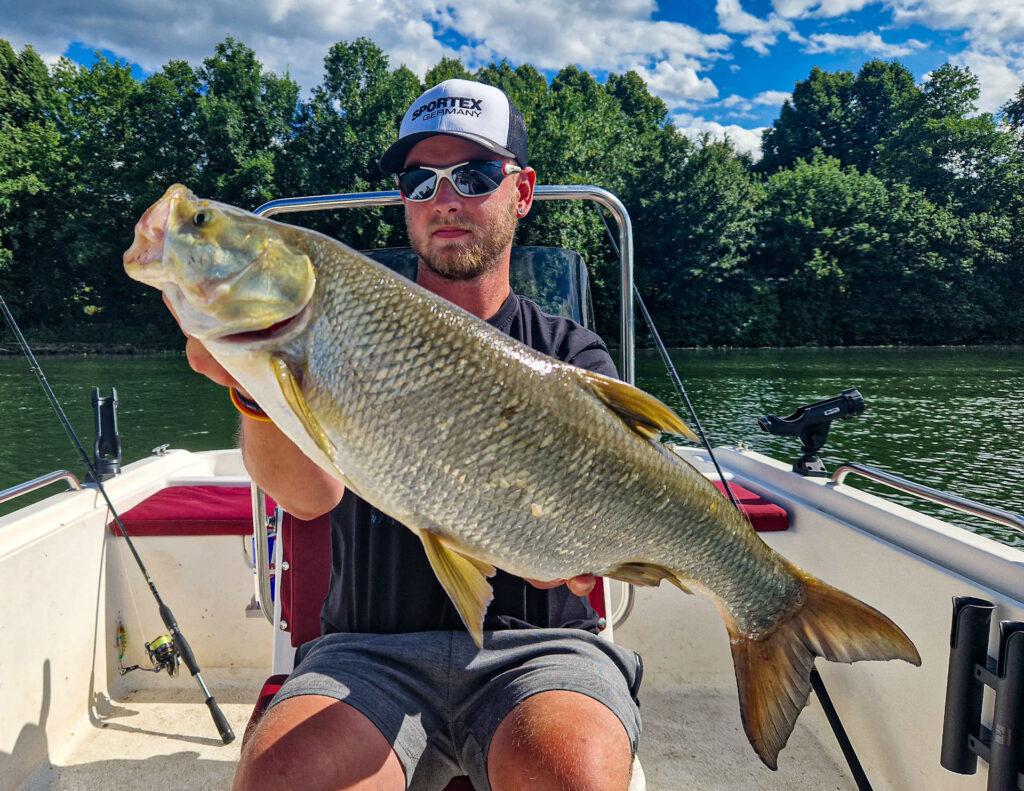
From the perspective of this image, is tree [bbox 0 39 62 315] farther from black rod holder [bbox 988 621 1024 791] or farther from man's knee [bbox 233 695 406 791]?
black rod holder [bbox 988 621 1024 791]

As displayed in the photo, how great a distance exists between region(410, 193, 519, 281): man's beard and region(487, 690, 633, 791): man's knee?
1.32 meters

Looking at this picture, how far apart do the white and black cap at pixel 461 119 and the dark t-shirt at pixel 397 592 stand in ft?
3.80

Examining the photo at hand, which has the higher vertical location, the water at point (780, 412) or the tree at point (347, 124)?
the tree at point (347, 124)

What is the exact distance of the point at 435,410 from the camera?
1501mm

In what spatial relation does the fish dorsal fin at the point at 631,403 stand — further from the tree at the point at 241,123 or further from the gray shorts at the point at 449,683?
the tree at the point at 241,123

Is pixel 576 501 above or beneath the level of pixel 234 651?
above

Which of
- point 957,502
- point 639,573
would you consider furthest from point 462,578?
point 957,502

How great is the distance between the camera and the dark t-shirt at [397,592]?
2.10 meters

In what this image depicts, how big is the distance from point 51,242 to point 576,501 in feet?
138

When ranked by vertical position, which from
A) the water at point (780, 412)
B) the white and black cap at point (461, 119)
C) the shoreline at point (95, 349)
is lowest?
the shoreline at point (95, 349)

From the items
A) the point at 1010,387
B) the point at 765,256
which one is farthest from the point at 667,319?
the point at 1010,387

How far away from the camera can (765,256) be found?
44.8m

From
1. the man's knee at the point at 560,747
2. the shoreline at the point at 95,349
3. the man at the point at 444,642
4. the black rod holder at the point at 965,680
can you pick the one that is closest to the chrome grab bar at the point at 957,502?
the black rod holder at the point at 965,680

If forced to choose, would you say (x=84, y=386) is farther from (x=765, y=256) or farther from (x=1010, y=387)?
(x=765, y=256)
